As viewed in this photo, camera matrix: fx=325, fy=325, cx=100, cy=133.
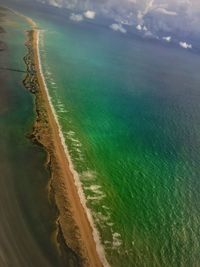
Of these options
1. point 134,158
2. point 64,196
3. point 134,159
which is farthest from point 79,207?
point 134,158

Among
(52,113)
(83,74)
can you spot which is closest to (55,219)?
(52,113)

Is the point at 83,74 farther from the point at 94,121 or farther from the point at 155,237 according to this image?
the point at 155,237

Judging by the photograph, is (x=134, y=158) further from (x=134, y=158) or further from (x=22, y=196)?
(x=22, y=196)

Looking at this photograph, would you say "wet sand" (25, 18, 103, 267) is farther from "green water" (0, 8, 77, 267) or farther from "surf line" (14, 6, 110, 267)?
"green water" (0, 8, 77, 267)

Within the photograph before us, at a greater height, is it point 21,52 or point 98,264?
point 21,52

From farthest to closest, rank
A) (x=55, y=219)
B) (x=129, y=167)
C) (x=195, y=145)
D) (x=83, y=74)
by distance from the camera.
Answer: (x=83, y=74) → (x=195, y=145) → (x=129, y=167) → (x=55, y=219)

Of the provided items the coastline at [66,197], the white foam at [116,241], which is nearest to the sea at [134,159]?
the white foam at [116,241]

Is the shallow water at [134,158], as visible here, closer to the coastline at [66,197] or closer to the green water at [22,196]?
the coastline at [66,197]

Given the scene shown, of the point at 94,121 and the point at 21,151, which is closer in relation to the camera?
the point at 21,151
